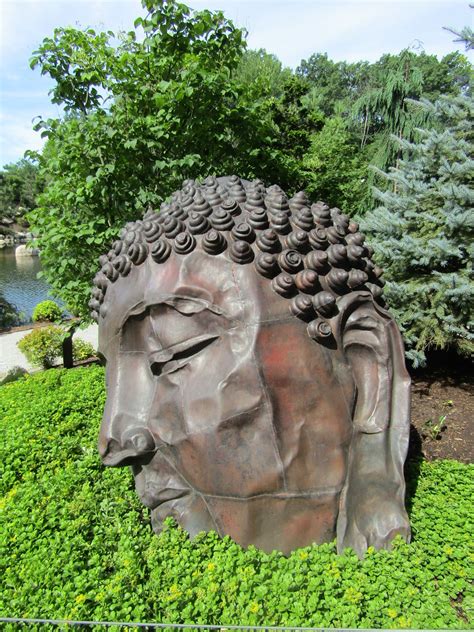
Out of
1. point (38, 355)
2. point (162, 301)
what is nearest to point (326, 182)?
point (38, 355)

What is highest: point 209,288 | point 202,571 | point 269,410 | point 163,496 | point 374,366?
point 209,288

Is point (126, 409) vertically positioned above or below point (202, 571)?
above

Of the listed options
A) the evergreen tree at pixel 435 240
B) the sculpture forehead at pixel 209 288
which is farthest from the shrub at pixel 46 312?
the sculpture forehead at pixel 209 288

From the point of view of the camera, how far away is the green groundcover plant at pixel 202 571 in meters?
2.70

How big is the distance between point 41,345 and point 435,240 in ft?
28.9

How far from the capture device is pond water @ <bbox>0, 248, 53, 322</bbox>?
78.3 feet

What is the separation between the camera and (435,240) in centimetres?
664

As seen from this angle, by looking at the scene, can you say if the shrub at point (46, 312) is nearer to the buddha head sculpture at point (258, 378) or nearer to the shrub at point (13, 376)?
the shrub at point (13, 376)

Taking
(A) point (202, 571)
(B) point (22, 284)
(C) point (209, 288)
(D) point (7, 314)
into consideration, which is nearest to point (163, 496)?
(A) point (202, 571)

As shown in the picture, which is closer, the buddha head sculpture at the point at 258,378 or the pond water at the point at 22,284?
the buddha head sculpture at the point at 258,378

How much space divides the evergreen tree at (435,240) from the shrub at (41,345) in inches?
299

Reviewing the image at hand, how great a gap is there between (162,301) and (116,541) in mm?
1815

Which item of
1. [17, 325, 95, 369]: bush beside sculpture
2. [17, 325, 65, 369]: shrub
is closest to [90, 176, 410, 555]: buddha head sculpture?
[17, 325, 95, 369]: bush beside sculpture

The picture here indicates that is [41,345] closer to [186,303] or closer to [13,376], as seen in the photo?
[13,376]
